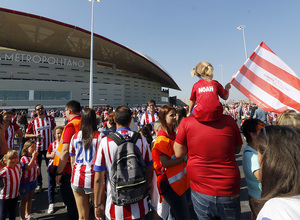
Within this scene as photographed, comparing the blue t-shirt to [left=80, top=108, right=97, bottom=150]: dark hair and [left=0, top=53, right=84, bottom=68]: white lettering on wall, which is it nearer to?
[left=80, top=108, right=97, bottom=150]: dark hair

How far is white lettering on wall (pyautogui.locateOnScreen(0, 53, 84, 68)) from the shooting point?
101 ft

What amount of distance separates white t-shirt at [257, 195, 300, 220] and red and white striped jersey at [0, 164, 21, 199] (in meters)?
3.15

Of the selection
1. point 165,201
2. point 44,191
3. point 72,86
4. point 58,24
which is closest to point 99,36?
point 58,24

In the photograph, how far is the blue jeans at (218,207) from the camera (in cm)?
126

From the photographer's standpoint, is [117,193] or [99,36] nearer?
[117,193]

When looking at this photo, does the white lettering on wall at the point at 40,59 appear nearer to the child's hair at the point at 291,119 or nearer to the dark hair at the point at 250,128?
the dark hair at the point at 250,128

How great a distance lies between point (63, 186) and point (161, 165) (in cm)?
168

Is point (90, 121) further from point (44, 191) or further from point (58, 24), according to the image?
point (58, 24)

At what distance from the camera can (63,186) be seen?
2400 mm

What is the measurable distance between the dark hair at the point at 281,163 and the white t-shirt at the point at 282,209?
0.02 metres

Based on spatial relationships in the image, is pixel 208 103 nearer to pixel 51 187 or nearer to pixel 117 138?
pixel 117 138

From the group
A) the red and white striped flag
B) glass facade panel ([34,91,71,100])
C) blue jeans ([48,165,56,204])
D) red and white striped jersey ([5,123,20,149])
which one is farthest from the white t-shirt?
glass facade panel ([34,91,71,100])

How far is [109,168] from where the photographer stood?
1.58 meters

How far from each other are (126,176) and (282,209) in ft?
3.86
